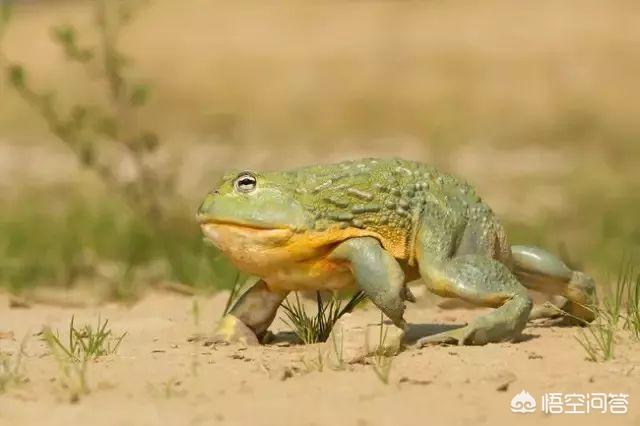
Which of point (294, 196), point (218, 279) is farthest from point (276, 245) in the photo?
point (218, 279)

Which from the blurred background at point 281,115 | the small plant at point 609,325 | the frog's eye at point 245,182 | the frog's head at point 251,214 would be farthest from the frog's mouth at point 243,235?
the blurred background at point 281,115

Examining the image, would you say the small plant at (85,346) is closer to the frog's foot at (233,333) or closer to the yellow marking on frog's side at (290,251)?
the frog's foot at (233,333)

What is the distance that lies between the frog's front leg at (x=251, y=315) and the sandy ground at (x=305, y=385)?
4.2 inches

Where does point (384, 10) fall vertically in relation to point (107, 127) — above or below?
above

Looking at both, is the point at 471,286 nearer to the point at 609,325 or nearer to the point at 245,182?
the point at 609,325

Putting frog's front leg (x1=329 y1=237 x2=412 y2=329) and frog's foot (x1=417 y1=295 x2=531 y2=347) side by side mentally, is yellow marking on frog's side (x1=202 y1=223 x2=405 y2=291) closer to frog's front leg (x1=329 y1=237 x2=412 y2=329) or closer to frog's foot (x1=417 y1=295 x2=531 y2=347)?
frog's front leg (x1=329 y1=237 x2=412 y2=329)

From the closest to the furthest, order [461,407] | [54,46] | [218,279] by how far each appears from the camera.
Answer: [461,407]
[218,279]
[54,46]

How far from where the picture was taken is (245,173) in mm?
5727

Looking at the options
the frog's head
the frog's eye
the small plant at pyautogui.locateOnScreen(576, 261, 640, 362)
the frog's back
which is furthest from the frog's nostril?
the small plant at pyautogui.locateOnScreen(576, 261, 640, 362)

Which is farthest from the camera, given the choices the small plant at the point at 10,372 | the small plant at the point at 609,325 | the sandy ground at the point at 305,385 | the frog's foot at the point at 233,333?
the frog's foot at the point at 233,333

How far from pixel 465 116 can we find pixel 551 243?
8.95m

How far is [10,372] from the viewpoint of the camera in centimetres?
515

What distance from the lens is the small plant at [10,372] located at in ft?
16.4

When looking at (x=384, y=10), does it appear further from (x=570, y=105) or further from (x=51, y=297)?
(x=51, y=297)
